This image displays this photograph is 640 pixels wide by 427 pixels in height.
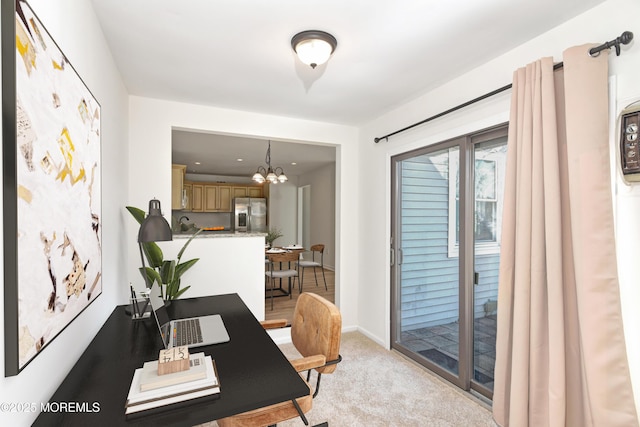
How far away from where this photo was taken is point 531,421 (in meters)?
1.85

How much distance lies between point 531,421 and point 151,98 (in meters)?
3.65

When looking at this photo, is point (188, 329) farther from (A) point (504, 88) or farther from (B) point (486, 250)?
(A) point (504, 88)

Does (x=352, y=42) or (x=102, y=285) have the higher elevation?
(x=352, y=42)

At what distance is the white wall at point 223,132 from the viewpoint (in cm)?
294

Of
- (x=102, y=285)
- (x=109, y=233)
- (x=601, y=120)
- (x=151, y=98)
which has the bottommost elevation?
(x=102, y=285)

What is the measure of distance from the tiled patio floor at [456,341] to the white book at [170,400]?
2113 mm

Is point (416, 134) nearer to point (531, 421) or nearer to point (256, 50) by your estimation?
point (256, 50)

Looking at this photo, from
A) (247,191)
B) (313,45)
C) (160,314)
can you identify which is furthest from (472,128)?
(247,191)

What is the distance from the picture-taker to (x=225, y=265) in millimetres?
3309

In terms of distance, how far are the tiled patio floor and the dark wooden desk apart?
1751mm

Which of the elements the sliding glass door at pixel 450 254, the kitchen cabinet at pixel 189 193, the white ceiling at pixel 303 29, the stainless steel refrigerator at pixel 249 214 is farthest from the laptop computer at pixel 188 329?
the kitchen cabinet at pixel 189 193

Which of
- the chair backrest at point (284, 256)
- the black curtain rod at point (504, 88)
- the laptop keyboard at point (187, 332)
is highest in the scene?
the black curtain rod at point (504, 88)

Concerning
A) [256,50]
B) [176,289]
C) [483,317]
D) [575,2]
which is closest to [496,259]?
[483,317]

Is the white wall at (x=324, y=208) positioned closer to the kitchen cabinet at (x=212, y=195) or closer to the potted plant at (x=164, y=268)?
the kitchen cabinet at (x=212, y=195)
